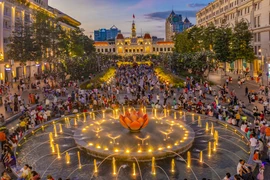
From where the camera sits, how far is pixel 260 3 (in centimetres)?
4916

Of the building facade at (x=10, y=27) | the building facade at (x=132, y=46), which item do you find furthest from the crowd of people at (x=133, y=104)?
the building facade at (x=132, y=46)

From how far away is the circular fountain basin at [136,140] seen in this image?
14844 mm

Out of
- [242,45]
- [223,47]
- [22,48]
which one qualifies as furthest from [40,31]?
[242,45]

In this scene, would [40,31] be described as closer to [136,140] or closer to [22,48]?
[22,48]

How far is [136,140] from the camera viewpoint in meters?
16.3

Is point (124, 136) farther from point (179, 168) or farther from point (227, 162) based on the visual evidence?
point (227, 162)

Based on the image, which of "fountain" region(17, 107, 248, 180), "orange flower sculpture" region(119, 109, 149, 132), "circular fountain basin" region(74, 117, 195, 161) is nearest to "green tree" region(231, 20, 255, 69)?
"fountain" region(17, 107, 248, 180)

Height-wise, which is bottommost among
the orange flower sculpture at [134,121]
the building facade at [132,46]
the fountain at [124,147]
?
the fountain at [124,147]

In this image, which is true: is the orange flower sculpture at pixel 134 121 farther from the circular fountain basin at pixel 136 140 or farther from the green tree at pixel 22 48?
the green tree at pixel 22 48

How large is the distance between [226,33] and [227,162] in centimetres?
3979

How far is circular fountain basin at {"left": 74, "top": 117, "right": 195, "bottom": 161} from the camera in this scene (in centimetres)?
1484

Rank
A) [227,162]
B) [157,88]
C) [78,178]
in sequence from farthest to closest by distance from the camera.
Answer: [157,88] → [227,162] → [78,178]

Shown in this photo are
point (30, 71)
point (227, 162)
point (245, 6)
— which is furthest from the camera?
point (30, 71)

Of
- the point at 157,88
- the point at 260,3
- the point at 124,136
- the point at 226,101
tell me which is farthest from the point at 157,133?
the point at 260,3
